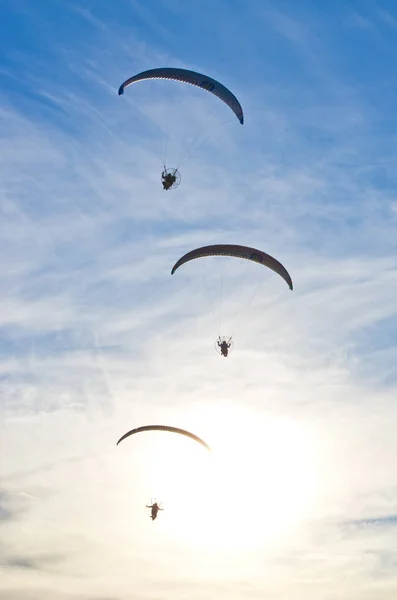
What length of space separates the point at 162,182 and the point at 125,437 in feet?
63.3

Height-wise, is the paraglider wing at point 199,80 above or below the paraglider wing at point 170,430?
above

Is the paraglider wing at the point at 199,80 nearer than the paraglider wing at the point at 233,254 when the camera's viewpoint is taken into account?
Yes

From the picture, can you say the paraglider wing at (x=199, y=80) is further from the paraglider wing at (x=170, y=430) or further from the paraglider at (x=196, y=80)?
the paraglider wing at (x=170, y=430)

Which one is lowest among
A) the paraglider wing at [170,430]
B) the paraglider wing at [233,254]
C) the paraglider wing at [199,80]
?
the paraglider wing at [170,430]

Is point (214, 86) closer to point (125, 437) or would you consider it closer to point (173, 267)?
point (173, 267)

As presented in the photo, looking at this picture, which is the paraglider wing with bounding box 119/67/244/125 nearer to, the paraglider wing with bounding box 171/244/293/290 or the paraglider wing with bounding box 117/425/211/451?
the paraglider wing with bounding box 171/244/293/290

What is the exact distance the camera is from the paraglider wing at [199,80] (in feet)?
196

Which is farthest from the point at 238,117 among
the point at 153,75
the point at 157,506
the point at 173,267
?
the point at 157,506

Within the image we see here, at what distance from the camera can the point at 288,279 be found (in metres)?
62.4

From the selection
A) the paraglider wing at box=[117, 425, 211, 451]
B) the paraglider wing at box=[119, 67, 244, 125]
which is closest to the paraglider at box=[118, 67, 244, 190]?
the paraglider wing at box=[119, 67, 244, 125]

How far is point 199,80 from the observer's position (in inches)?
2349

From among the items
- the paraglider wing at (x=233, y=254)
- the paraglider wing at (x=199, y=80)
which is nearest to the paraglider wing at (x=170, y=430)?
the paraglider wing at (x=233, y=254)

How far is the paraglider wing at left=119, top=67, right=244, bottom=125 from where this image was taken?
5969 cm

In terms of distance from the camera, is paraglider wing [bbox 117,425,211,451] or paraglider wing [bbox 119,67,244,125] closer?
paraglider wing [bbox 119,67,244,125]
